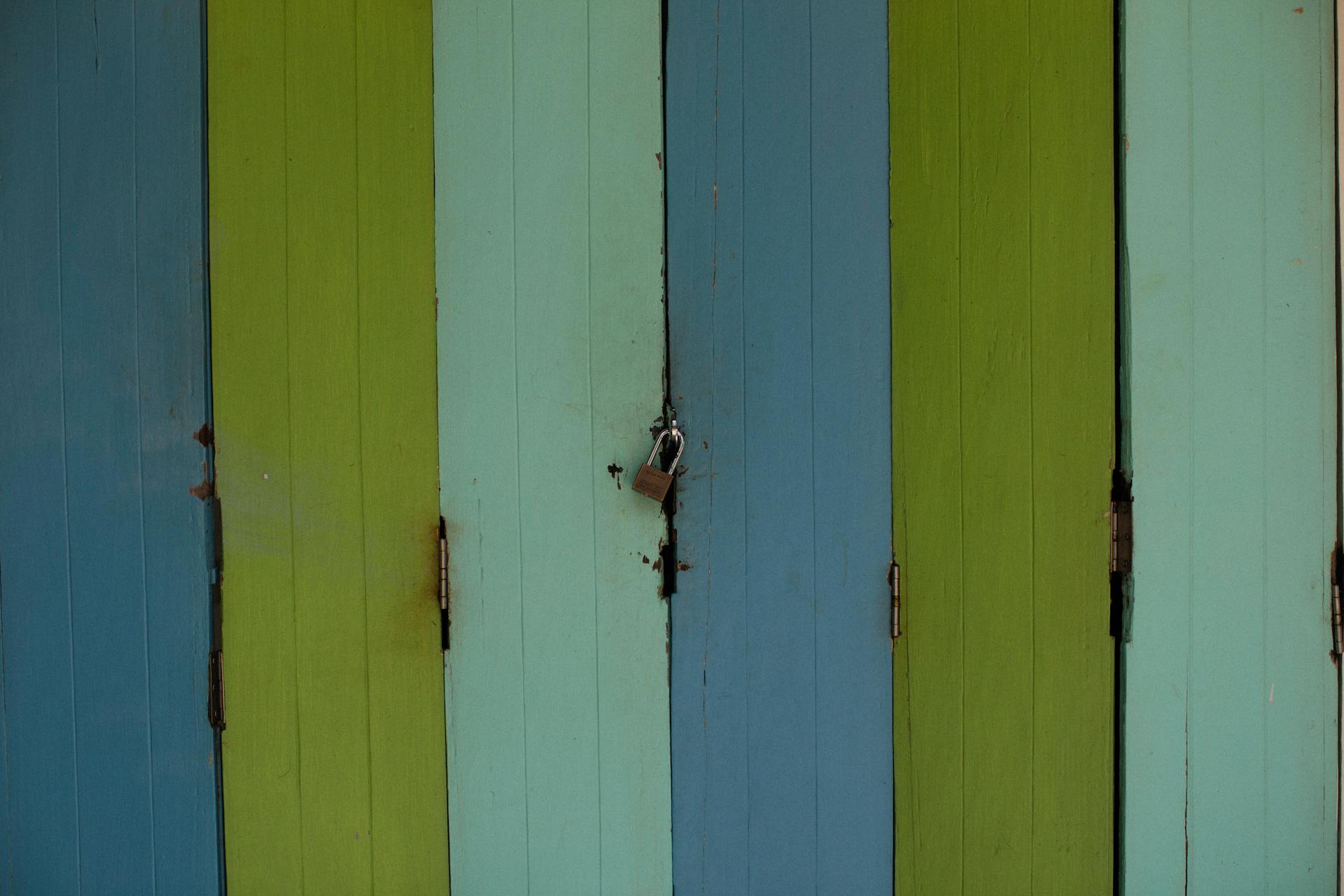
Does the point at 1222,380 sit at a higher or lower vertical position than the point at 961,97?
lower

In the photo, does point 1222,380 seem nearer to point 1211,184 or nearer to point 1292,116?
point 1211,184

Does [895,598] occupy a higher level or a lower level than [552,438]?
lower

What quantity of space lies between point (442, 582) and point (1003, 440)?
3.50 ft

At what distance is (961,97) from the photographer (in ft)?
4.80

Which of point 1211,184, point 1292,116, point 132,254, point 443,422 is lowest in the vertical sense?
point 443,422

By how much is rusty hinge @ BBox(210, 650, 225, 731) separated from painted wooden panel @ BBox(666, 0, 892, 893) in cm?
82

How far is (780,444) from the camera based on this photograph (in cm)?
147

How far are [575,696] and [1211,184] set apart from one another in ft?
4.97

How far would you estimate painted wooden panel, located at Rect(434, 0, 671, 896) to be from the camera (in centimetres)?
144

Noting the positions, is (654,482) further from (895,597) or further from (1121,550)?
(1121,550)

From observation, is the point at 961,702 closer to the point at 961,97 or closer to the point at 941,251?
the point at 941,251

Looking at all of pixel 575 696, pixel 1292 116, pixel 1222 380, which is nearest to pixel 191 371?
pixel 575 696

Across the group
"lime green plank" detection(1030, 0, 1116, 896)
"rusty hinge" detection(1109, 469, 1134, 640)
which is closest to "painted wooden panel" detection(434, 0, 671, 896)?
"lime green plank" detection(1030, 0, 1116, 896)

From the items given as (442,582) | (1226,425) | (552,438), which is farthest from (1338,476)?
(442,582)
